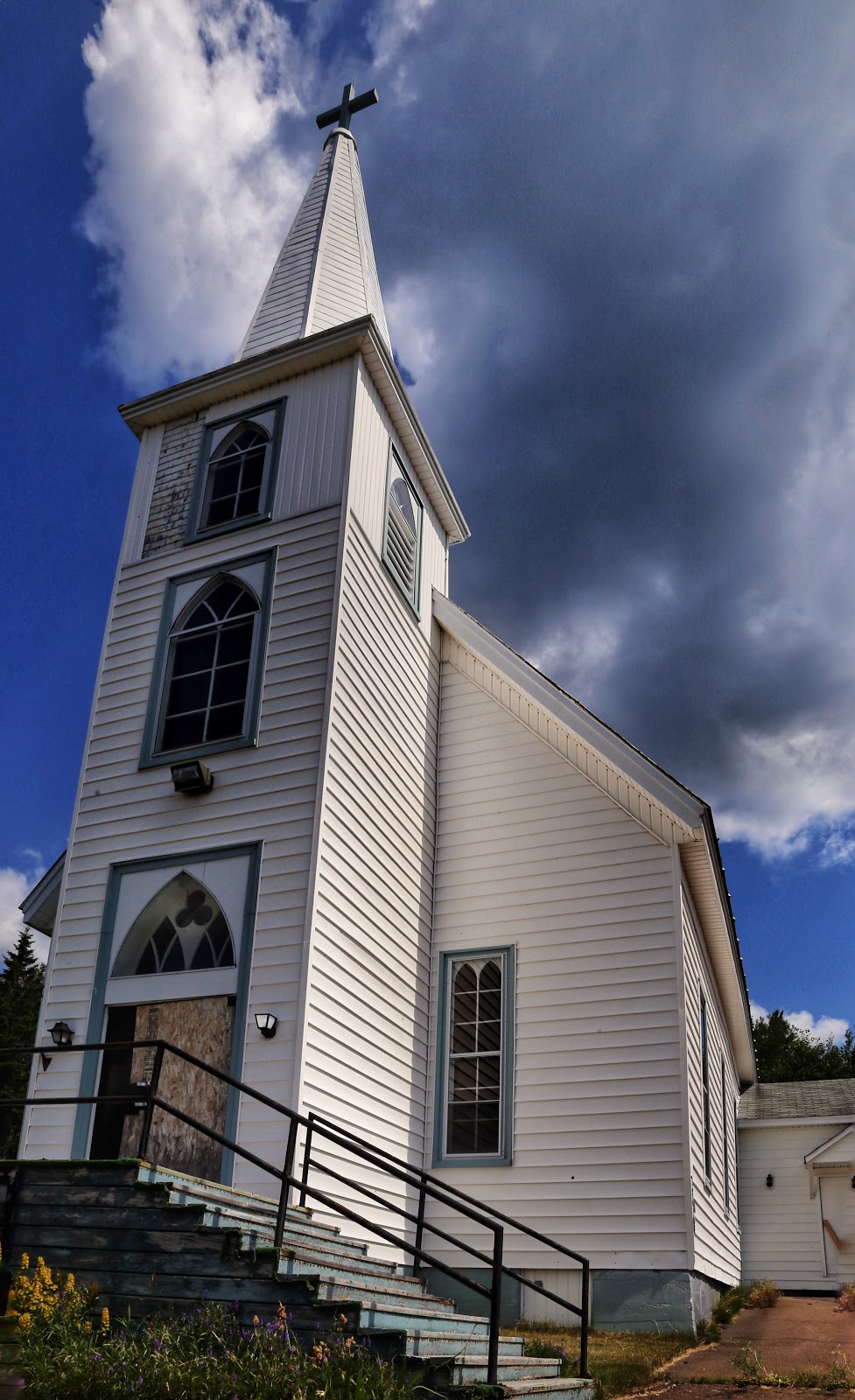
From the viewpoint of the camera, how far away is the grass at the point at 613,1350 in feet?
27.6

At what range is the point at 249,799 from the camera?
11898 mm

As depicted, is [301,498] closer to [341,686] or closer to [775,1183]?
[341,686]

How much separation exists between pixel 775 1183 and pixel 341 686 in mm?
14989

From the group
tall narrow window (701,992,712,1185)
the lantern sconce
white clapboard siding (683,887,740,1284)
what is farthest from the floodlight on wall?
tall narrow window (701,992,712,1185)

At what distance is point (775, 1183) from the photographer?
21.4 m

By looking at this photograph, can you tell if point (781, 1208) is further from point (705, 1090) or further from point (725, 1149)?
point (705, 1090)

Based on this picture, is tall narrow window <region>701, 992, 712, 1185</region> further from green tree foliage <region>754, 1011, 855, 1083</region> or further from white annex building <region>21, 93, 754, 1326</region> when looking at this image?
green tree foliage <region>754, 1011, 855, 1083</region>

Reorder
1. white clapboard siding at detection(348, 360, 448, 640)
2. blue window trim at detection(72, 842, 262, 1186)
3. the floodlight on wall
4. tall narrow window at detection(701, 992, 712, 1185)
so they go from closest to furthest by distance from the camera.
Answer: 1. blue window trim at detection(72, 842, 262, 1186)
2. the floodlight on wall
3. white clapboard siding at detection(348, 360, 448, 640)
4. tall narrow window at detection(701, 992, 712, 1185)

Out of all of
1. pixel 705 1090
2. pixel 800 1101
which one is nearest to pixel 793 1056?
pixel 800 1101

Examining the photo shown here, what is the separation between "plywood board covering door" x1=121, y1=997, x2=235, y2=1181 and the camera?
10789mm

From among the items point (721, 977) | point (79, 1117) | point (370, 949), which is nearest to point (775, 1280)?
point (721, 977)

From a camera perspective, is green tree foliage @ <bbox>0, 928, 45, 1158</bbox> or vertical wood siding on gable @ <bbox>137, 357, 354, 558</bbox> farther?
green tree foliage @ <bbox>0, 928, 45, 1158</bbox>

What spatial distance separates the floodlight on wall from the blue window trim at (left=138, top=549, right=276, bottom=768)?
371mm

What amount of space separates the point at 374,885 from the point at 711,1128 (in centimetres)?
642
